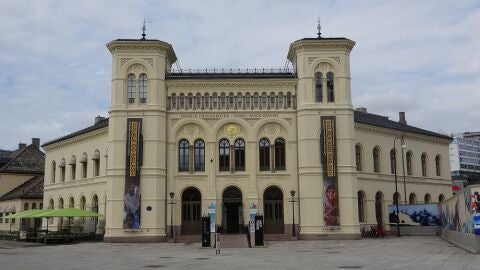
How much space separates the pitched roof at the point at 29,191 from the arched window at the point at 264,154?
3195 centimetres

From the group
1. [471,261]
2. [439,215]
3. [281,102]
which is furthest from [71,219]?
[471,261]

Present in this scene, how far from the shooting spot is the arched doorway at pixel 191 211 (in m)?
45.8

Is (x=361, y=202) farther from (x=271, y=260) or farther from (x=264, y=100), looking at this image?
(x=271, y=260)

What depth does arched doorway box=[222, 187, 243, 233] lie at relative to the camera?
152ft

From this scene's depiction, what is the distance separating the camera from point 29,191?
66.3m

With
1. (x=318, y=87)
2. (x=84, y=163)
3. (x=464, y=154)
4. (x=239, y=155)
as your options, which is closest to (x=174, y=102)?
(x=239, y=155)

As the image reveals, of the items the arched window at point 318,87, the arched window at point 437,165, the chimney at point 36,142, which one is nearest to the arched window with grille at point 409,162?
the arched window at point 437,165

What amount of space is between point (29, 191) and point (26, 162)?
850 centimetres

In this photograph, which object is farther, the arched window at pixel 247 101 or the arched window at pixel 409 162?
the arched window at pixel 409 162

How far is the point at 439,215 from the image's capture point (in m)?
48.1

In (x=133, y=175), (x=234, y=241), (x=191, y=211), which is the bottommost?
(x=234, y=241)

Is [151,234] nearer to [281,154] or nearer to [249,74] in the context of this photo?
[281,154]

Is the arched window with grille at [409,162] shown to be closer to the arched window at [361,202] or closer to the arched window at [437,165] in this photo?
the arched window at [437,165]

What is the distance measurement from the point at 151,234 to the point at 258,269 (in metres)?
22.4
